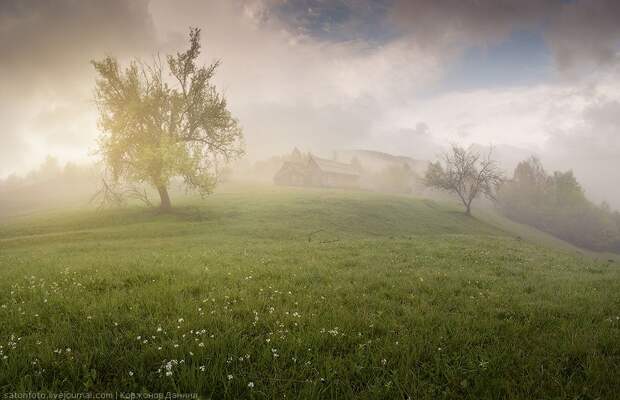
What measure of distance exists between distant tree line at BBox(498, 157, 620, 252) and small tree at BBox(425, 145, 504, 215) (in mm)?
14560

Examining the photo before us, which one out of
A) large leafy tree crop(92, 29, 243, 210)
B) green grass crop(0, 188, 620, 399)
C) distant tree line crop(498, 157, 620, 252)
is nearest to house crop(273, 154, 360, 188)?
distant tree line crop(498, 157, 620, 252)

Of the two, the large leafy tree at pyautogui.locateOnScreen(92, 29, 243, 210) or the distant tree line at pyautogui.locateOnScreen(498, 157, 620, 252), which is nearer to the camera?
the large leafy tree at pyautogui.locateOnScreen(92, 29, 243, 210)

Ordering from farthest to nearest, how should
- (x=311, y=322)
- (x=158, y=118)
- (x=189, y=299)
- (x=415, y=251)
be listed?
(x=158, y=118)
(x=415, y=251)
(x=189, y=299)
(x=311, y=322)

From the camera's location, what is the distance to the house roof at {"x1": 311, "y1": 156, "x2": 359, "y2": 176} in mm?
111938

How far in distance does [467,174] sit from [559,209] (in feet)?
149

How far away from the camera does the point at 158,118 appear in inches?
1476

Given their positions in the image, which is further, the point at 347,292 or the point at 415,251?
the point at 415,251

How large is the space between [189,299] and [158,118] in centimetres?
3569

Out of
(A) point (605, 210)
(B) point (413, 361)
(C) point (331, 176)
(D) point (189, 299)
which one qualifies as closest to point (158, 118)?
(D) point (189, 299)

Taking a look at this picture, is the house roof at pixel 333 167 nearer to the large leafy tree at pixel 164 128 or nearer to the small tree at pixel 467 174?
the small tree at pixel 467 174

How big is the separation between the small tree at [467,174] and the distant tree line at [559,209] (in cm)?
1456

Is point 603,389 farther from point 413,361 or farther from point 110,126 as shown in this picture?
point 110,126

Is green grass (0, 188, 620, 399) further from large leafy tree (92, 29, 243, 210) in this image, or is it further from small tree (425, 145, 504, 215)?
small tree (425, 145, 504, 215)

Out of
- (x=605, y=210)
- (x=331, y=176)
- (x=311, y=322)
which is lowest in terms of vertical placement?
(x=605, y=210)
